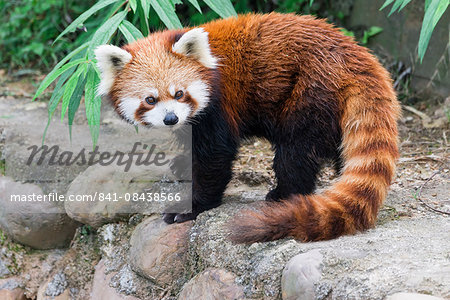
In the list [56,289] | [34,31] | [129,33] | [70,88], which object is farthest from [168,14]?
[34,31]

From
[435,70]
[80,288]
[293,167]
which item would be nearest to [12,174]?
[80,288]

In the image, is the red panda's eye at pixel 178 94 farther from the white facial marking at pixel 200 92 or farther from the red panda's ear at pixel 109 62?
the red panda's ear at pixel 109 62

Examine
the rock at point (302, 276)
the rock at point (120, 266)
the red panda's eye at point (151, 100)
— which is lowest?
the rock at point (120, 266)

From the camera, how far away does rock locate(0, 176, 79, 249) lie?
15.8 feet

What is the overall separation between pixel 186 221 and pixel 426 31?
2.03 meters

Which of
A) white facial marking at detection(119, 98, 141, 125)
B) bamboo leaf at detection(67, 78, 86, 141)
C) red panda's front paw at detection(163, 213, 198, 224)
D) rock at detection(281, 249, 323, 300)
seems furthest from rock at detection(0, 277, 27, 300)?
rock at detection(281, 249, 323, 300)

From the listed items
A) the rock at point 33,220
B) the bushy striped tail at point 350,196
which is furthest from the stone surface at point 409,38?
the rock at point 33,220

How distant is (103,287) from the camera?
4402mm

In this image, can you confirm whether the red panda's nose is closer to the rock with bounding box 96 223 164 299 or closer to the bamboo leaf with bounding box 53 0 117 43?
the bamboo leaf with bounding box 53 0 117 43

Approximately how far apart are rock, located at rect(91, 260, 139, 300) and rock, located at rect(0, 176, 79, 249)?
1.83ft

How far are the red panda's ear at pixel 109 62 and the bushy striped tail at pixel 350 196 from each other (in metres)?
1.26

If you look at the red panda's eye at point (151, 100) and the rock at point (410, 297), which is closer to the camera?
the rock at point (410, 297)

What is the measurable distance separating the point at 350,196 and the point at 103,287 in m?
2.16

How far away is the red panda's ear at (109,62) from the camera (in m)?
3.61
